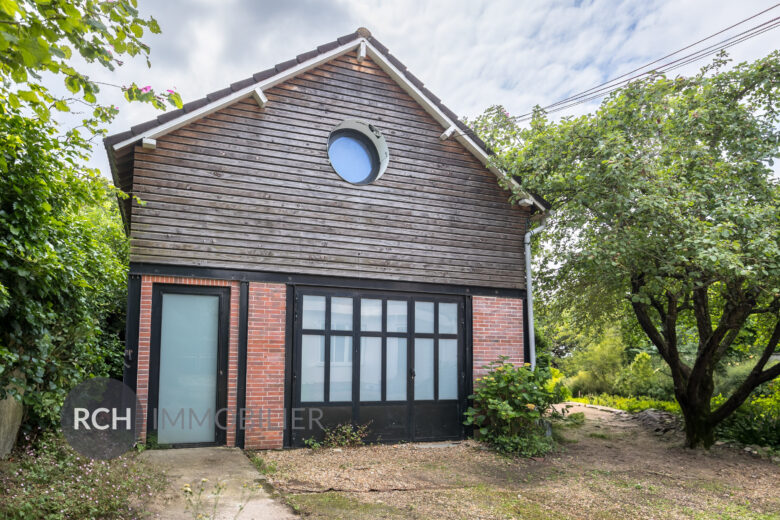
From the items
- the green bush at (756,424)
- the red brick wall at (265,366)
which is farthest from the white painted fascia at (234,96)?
the green bush at (756,424)

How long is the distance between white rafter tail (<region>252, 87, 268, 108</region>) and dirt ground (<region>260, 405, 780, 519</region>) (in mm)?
4938

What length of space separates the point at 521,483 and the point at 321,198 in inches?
189

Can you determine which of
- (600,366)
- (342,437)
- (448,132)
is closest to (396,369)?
(342,437)

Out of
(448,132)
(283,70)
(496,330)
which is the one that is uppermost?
(283,70)

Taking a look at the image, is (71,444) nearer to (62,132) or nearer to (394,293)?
(62,132)

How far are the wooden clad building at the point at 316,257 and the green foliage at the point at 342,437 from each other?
10 centimetres

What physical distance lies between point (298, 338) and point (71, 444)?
311 centimetres

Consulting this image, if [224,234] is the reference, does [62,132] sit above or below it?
above

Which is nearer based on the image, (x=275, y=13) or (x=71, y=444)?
(x=71, y=444)

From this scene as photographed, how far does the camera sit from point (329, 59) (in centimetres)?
896

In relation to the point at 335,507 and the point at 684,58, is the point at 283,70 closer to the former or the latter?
the point at 335,507

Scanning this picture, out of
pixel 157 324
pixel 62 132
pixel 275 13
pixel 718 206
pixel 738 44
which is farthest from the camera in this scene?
pixel 275 13

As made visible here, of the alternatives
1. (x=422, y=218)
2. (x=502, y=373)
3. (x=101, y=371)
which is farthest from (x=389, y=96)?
(x=101, y=371)

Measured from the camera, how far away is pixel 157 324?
7.53m
